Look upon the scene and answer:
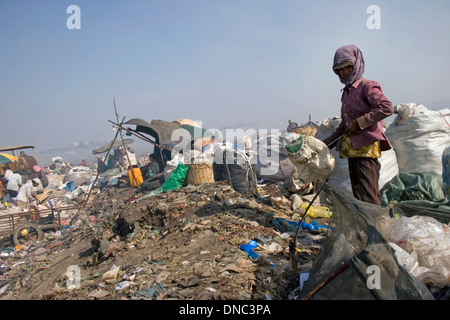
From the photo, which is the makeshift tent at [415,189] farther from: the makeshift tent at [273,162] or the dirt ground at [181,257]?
the makeshift tent at [273,162]

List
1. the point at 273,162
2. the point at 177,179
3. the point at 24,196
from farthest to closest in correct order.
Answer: the point at 24,196, the point at 177,179, the point at 273,162

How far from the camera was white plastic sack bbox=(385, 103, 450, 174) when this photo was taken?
3.75 metres

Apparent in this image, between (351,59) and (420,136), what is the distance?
224cm

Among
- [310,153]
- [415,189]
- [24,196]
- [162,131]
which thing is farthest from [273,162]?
[24,196]

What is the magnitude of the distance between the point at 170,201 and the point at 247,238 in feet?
6.35

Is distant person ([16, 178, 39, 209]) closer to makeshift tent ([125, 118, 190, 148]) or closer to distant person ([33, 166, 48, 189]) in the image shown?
distant person ([33, 166, 48, 189])

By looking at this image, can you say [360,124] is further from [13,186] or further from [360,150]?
[13,186]

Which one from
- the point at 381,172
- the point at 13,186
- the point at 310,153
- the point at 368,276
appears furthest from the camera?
the point at 13,186

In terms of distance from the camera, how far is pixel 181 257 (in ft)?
9.06

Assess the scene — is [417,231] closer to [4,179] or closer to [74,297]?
[74,297]

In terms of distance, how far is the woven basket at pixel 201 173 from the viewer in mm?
5508

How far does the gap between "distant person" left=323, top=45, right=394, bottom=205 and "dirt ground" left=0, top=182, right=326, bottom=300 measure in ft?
2.60

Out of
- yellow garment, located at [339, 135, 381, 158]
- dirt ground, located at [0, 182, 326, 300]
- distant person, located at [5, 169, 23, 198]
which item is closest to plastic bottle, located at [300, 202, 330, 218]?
dirt ground, located at [0, 182, 326, 300]

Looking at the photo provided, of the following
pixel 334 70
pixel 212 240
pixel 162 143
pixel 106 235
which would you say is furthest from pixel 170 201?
pixel 162 143
